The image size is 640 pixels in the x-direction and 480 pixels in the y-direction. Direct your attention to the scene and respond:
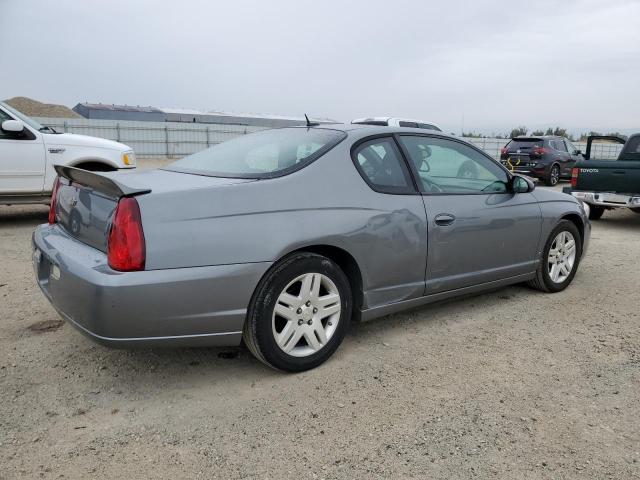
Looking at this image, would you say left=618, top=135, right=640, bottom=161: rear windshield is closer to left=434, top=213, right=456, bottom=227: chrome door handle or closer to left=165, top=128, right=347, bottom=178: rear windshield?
left=434, top=213, right=456, bottom=227: chrome door handle

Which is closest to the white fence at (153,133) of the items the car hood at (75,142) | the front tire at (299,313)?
the car hood at (75,142)

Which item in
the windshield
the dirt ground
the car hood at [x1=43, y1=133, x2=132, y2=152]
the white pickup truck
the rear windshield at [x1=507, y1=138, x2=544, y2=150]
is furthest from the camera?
the rear windshield at [x1=507, y1=138, x2=544, y2=150]

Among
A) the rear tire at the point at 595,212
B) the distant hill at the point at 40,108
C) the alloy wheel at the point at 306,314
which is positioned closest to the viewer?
the alloy wheel at the point at 306,314

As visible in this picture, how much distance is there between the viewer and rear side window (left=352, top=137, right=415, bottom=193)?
341 cm

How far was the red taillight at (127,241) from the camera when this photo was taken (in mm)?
2541

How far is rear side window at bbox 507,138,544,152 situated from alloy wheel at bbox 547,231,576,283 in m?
12.5

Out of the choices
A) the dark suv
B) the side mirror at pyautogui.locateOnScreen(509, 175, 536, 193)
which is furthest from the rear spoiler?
the dark suv

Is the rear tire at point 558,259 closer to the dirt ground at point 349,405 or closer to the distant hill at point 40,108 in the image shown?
the dirt ground at point 349,405

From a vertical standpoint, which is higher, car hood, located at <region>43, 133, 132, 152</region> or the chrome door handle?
car hood, located at <region>43, 133, 132, 152</region>

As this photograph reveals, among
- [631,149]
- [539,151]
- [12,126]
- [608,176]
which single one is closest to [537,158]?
[539,151]

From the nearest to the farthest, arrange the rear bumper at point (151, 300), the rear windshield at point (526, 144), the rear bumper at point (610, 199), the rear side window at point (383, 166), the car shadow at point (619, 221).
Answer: the rear bumper at point (151, 300), the rear side window at point (383, 166), the rear bumper at point (610, 199), the car shadow at point (619, 221), the rear windshield at point (526, 144)

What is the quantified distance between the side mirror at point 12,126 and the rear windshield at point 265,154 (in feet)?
14.4

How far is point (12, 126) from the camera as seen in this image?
6.91 meters

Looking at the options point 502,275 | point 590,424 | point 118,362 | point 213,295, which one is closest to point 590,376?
point 590,424
